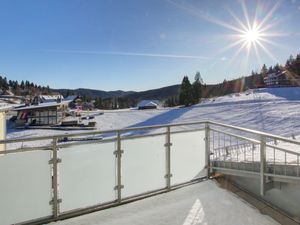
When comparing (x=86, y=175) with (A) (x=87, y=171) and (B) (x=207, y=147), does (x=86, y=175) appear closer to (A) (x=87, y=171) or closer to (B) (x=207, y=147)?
(A) (x=87, y=171)

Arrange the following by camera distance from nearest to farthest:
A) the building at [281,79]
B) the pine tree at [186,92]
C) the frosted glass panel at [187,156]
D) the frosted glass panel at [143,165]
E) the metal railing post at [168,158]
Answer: the frosted glass panel at [143,165] < the metal railing post at [168,158] < the frosted glass panel at [187,156] < the pine tree at [186,92] < the building at [281,79]

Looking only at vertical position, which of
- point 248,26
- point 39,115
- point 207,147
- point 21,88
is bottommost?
point 207,147

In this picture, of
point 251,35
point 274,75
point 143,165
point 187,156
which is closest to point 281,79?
point 274,75

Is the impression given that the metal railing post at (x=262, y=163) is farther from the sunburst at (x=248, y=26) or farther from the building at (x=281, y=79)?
the building at (x=281, y=79)

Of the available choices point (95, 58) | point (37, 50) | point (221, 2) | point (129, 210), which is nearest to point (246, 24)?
point (221, 2)

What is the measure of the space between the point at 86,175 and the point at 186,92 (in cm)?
5224

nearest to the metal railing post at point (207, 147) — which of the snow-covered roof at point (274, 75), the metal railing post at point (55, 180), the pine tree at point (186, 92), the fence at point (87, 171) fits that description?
the fence at point (87, 171)

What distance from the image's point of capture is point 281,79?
3009 inches

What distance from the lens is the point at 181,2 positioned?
1202cm

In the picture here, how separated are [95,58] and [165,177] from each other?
42746mm

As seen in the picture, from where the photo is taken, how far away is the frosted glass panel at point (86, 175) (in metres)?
3.51

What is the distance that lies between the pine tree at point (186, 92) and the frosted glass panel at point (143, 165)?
50.6 meters

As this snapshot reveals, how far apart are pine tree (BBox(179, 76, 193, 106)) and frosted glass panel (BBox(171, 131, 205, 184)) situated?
164ft

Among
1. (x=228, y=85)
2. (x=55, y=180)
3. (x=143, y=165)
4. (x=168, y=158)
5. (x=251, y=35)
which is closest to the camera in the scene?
(x=55, y=180)
